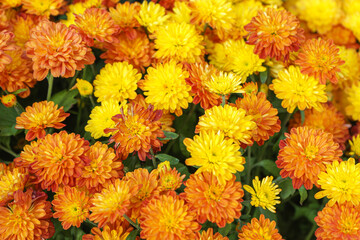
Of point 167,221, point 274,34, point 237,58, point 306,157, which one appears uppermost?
point 274,34

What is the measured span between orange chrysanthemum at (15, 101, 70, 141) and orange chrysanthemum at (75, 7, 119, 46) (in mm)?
235

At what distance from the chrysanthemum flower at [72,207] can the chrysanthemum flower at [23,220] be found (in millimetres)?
38

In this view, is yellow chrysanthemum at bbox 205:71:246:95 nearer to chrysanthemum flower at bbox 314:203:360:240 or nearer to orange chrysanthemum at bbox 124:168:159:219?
orange chrysanthemum at bbox 124:168:159:219

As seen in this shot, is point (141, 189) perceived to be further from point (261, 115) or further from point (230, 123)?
point (261, 115)

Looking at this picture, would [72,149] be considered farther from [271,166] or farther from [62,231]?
[271,166]

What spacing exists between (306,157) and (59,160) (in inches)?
24.1

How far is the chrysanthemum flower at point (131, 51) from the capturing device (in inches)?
46.8

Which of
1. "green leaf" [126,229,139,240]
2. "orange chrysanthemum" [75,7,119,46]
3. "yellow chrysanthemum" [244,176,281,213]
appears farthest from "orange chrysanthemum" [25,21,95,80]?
"yellow chrysanthemum" [244,176,281,213]

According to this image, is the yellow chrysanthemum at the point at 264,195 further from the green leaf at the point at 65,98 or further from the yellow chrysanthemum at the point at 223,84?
the green leaf at the point at 65,98

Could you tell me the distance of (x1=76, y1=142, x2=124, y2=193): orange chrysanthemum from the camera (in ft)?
2.93

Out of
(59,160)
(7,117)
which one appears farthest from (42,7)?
(59,160)

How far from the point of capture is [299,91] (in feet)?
3.59

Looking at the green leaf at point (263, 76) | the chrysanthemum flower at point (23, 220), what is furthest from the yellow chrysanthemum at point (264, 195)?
the chrysanthemum flower at point (23, 220)

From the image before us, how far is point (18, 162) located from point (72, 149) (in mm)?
200
